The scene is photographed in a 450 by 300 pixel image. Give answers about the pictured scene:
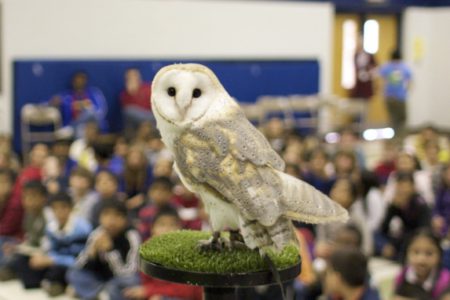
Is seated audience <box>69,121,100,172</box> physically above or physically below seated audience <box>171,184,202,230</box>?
above

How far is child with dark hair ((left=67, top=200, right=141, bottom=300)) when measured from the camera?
451 cm

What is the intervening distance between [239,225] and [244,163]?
0.13 metres

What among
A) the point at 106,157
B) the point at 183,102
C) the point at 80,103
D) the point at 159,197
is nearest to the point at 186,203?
the point at 159,197

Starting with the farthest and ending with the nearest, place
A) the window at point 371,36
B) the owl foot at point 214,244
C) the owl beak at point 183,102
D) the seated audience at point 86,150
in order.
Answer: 1. the window at point 371,36
2. the seated audience at point 86,150
3. the owl foot at point 214,244
4. the owl beak at point 183,102

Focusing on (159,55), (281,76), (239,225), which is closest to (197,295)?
(239,225)

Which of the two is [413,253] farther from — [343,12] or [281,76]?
[343,12]

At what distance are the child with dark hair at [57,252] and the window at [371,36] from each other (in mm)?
9429

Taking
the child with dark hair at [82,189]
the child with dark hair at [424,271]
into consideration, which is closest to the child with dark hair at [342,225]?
the child with dark hair at [424,271]

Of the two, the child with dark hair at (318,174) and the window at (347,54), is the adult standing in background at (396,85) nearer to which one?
the window at (347,54)

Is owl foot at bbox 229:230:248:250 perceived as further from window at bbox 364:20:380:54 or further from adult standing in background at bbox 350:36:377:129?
window at bbox 364:20:380:54

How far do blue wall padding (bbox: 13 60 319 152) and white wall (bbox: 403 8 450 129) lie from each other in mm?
2529

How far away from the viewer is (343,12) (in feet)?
43.9

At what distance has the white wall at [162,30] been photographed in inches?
370

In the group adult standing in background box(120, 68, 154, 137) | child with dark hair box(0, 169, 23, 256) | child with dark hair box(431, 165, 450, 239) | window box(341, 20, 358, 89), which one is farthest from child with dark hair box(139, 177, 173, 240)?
window box(341, 20, 358, 89)
